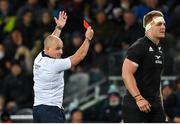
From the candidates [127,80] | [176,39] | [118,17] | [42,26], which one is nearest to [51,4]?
[42,26]

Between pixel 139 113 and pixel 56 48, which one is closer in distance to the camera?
pixel 139 113

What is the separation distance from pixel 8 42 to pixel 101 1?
2.19 meters

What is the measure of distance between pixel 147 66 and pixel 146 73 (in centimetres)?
8

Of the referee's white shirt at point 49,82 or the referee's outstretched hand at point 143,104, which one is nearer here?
the referee's outstretched hand at point 143,104

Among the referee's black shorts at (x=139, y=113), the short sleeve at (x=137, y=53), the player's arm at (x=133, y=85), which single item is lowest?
the referee's black shorts at (x=139, y=113)

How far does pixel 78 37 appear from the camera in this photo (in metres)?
15.0

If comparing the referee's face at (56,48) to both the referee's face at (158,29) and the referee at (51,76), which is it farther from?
the referee's face at (158,29)

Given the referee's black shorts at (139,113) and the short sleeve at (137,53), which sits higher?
the short sleeve at (137,53)

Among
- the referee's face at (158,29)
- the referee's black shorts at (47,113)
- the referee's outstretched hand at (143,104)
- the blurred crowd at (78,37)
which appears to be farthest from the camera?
the blurred crowd at (78,37)

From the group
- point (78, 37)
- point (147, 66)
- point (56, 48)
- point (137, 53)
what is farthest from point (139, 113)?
point (78, 37)

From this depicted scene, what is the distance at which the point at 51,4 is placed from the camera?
16688mm

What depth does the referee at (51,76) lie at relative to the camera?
9.06 metres

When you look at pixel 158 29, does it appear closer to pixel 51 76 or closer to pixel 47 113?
pixel 51 76

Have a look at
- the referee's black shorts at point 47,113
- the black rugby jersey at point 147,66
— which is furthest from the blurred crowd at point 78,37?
the black rugby jersey at point 147,66
